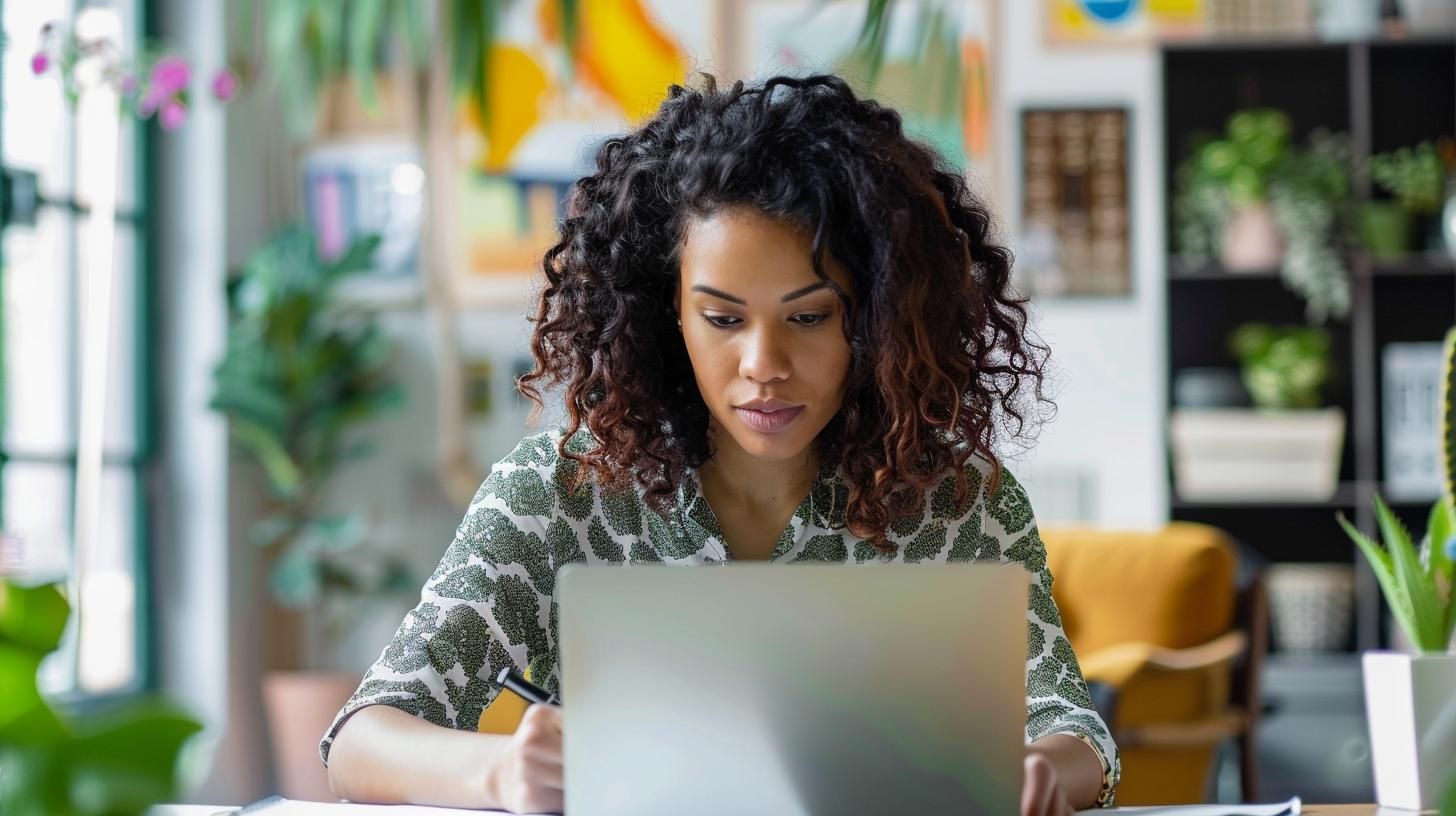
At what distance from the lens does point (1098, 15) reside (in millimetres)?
4344

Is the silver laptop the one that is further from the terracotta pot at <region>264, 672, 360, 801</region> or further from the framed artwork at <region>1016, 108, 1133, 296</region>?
the framed artwork at <region>1016, 108, 1133, 296</region>

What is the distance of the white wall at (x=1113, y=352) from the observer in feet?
14.3

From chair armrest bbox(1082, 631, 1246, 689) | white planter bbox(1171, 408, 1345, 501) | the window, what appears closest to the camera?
chair armrest bbox(1082, 631, 1246, 689)

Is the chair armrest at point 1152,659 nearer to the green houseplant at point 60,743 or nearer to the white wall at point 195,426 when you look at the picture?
the white wall at point 195,426

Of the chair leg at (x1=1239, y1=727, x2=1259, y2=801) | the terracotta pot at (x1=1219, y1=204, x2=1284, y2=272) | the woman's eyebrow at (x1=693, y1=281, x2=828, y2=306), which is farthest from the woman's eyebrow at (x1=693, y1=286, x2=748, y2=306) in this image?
the terracotta pot at (x1=1219, y1=204, x2=1284, y2=272)

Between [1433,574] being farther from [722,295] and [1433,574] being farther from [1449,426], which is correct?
[722,295]

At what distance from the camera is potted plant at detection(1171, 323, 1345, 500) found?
390 cm

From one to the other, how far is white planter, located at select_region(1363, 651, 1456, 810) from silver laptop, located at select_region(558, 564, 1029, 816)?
0.46 meters

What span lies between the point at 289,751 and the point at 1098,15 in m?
2.91

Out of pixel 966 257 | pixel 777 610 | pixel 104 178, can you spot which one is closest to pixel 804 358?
pixel 966 257

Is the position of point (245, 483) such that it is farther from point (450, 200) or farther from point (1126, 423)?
point (1126, 423)

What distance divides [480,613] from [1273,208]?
122 inches

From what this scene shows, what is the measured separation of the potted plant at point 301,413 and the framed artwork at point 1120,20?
1961 millimetres

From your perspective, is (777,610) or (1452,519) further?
(1452,519)
